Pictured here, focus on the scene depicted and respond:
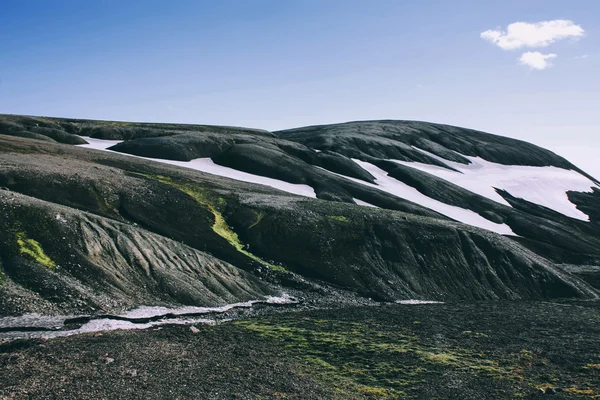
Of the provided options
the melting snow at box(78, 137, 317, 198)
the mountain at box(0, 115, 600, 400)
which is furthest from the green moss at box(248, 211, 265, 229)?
the melting snow at box(78, 137, 317, 198)

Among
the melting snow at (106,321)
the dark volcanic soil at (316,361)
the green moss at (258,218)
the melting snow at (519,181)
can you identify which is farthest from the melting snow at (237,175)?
the melting snow at (519,181)

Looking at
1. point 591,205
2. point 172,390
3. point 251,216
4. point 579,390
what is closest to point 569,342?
point 579,390

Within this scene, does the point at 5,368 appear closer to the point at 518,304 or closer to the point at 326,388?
the point at 326,388

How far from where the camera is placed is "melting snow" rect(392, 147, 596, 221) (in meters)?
110

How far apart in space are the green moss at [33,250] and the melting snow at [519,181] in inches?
3420

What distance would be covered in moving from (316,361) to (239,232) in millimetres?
26504

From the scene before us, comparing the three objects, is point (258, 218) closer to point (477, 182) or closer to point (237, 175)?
point (237, 175)

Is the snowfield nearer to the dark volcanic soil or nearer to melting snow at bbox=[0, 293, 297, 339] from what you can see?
melting snow at bbox=[0, 293, 297, 339]

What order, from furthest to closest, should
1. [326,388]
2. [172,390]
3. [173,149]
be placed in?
[173,149] → [326,388] → [172,390]

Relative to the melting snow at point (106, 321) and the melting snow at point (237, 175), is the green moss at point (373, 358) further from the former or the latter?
the melting snow at point (237, 175)

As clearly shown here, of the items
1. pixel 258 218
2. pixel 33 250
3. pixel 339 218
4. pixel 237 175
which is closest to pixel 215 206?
pixel 258 218

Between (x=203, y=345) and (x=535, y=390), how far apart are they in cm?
1888

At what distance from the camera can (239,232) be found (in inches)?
2125

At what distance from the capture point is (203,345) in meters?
30.2
